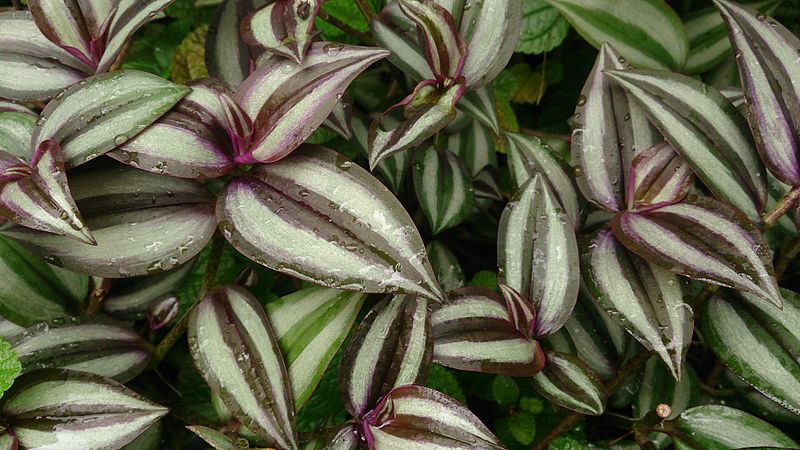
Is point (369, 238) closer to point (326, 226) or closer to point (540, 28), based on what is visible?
point (326, 226)

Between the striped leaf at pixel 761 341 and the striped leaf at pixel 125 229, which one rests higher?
the striped leaf at pixel 125 229

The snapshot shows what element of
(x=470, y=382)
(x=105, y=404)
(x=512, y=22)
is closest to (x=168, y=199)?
(x=105, y=404)

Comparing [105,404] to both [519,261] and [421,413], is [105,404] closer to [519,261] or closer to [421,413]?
[421,413]

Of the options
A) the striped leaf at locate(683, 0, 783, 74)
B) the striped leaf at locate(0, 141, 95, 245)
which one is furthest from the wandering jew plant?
the striped leaf at locate(683, 0, 783, 74)

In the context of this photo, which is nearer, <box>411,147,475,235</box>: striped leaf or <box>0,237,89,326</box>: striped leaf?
<box>0,237,89,326</box>: striped leaf

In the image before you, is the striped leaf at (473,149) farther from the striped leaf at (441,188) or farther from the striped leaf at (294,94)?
the striped leaf at (294,94)

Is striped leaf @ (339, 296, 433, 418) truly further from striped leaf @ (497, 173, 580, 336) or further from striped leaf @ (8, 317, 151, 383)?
striped leaf @ (8, 317, 151, 383)

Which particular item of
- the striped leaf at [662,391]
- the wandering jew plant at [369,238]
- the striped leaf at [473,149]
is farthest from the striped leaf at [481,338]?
the striped leaf at [473,149]
